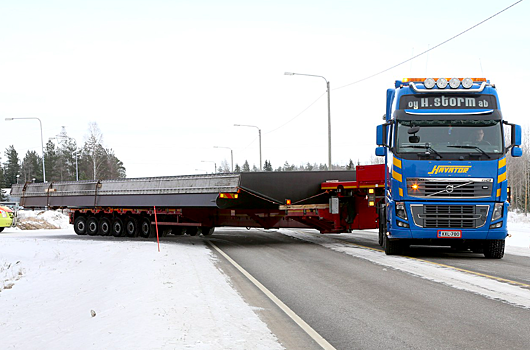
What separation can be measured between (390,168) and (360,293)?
17.4 ft

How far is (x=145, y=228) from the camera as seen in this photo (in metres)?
23.4

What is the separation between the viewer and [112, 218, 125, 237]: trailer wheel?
24.5 meters

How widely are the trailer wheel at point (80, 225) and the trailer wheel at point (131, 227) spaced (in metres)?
3.27

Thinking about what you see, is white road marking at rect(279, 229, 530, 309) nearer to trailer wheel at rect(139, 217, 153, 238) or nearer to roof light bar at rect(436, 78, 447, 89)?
roof light bar at rect(436, 78, 447, 89)

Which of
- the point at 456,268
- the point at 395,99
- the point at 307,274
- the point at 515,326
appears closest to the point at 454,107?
the point at 395,99

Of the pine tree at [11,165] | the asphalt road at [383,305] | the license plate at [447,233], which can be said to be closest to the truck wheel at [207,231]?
the asphalt road at [383,305]

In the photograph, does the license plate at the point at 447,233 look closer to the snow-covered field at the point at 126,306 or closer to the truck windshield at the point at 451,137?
the truck windshield at the point at 451,137

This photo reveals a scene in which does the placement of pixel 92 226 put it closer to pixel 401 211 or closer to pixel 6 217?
pixel 6 217

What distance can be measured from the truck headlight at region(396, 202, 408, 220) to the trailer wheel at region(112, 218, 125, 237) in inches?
564

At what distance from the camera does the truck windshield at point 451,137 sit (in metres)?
13.0

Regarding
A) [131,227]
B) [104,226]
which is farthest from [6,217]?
[131,227]

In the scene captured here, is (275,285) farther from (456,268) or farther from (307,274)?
(456,268)

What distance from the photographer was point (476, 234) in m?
13.1

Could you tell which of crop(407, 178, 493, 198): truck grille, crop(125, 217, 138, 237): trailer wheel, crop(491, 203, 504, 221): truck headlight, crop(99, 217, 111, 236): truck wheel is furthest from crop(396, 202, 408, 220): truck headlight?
crop(99, 217, 111, 236): truck wheel
